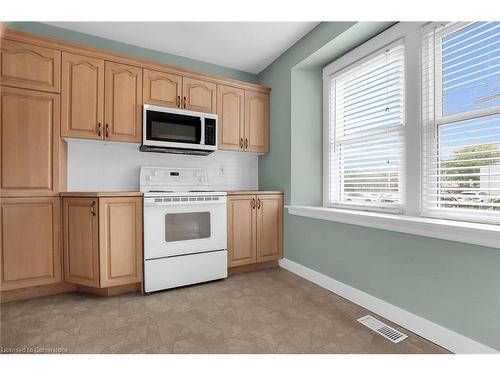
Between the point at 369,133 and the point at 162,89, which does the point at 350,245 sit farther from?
the point at 162,89

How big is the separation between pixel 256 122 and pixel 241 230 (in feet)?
4.59

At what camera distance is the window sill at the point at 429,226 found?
4.30 feet

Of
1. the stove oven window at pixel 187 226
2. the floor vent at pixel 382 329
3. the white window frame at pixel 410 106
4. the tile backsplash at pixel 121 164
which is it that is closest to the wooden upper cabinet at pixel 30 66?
the tile backsplash at pixel 121 164

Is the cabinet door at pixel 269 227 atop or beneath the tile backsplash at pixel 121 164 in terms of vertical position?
beneath

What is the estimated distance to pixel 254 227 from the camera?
286 centimetres

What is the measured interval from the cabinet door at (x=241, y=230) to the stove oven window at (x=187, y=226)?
278mm

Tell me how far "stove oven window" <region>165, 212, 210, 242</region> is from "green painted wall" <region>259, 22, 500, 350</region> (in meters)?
1.00

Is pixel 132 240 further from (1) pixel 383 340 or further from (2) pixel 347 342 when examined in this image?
(1) pixel 383 340

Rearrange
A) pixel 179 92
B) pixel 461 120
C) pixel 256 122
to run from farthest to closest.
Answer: pixel 256 122, pixel 179 92, pixel 461 120

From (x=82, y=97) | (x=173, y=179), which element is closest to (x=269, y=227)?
(x=173, y=179)

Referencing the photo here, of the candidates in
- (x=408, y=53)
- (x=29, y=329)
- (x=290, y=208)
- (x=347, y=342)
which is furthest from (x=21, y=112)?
(x=408, y=53)

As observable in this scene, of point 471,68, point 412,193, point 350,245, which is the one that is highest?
point 471,68

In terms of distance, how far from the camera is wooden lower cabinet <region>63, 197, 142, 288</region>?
214 centimetres

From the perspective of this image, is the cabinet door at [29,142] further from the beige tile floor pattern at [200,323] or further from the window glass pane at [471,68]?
the window glass pane at [471,68]
